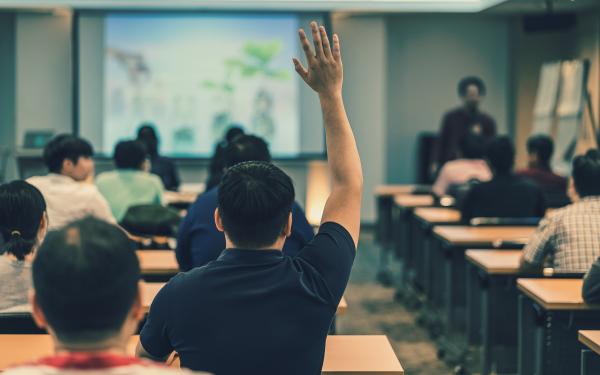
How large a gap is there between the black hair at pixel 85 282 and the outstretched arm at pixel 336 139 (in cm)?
83

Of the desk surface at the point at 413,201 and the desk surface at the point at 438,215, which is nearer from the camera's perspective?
the desk surface at the point at 438,215

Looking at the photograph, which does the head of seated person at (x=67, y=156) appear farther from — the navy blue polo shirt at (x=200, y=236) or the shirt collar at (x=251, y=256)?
the shirt collar at (x=251, y=256)

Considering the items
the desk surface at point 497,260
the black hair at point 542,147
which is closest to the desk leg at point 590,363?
the desk surface at point 497,260

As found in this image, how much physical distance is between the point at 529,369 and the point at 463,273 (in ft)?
4.59

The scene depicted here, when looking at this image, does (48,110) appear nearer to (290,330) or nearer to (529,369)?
(529,369)

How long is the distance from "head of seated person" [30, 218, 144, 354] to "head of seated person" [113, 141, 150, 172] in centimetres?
477

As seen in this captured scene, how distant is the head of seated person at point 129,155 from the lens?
19.9 feet

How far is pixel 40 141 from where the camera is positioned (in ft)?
35.3

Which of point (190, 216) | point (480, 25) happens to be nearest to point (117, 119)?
point (480, 25)

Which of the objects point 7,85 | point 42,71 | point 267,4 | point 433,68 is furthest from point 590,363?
point 7,85

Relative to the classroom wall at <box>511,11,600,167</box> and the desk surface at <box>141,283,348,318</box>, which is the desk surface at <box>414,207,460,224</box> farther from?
the classroom wall at <box>511,11,600,167</box>

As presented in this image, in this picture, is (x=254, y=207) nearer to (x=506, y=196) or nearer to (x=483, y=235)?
(x=483, y=235)

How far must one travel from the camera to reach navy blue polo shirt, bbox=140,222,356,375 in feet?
6.51

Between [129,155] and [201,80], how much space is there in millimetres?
5034
